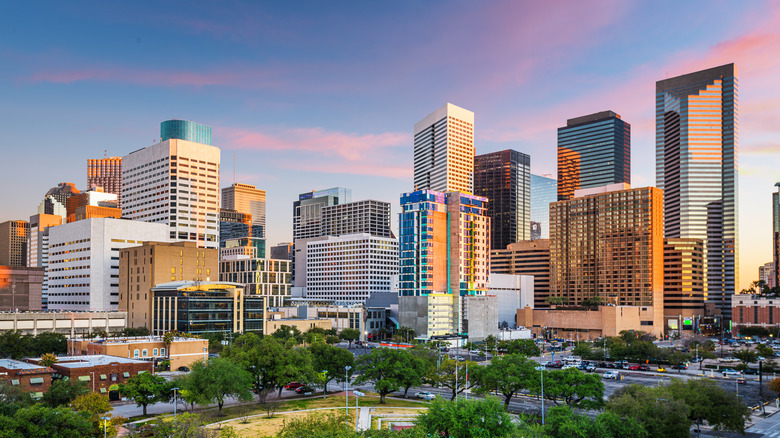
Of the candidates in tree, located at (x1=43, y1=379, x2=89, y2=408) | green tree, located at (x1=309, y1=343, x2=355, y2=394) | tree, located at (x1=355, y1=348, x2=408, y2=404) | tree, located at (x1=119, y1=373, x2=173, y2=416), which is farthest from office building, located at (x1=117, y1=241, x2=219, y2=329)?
tree, located at (x1=43, y1=379, x2=89, y2=408)

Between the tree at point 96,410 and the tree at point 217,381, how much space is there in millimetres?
12385

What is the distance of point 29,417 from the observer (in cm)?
5819

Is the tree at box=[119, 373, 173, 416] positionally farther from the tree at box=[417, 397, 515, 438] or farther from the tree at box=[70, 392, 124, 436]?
the tree at box=[417, 397, 515, 438]

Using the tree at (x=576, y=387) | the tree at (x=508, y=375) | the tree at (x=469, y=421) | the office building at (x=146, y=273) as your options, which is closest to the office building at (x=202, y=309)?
the office building at (x=146, y=273)

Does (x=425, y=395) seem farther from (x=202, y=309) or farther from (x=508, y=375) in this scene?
(x=202, y=309)

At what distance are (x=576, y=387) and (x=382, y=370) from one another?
3090cm

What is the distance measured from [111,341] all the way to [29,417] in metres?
71.7

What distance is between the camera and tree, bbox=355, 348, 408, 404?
9600cm

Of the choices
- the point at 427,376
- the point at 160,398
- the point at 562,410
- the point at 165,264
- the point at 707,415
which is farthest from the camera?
the point at 165,264

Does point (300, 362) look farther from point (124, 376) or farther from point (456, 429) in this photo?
point (456, 429)

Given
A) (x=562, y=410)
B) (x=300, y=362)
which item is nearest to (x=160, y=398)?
(x=300, y=362)

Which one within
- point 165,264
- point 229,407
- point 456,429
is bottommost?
point 229,407

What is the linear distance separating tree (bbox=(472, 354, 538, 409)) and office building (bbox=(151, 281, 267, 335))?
9141 cm

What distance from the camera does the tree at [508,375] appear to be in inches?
3509
